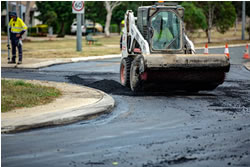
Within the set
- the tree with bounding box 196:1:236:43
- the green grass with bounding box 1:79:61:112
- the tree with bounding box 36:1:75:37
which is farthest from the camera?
the tree with bounding box 36:1:75:37

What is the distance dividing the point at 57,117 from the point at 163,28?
636 cm

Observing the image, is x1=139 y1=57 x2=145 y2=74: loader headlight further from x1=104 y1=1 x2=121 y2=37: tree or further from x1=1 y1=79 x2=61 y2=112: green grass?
x1=104 y1=1 x2=121 y2=37: tree

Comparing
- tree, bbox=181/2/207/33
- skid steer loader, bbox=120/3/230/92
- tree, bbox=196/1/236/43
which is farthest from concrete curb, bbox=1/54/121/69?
tree, bbox=196/1/236/43

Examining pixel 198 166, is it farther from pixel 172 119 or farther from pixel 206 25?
Result: pixel 206 25

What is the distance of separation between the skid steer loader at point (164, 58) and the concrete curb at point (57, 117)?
2.15 m

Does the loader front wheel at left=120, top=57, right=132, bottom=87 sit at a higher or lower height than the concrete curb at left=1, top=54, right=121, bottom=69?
higher

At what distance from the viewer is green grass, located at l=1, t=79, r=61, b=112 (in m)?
10.9

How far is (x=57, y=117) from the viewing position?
9.66m

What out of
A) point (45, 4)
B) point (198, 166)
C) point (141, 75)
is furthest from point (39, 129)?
point (45, 4)

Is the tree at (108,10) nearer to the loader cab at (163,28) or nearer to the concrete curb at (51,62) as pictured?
the concrete curb at (51,62)

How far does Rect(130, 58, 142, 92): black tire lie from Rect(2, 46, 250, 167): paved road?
74cm

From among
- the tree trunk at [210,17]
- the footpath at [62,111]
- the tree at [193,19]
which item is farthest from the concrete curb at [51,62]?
the tree trunk at [210,17]

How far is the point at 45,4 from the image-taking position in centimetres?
7219

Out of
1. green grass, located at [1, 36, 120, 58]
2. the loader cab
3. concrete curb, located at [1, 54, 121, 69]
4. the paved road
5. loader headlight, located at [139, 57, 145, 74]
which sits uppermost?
the loader cab
